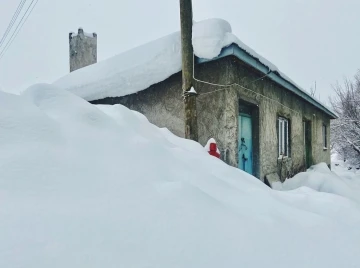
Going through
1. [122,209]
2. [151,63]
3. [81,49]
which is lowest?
[122,209]

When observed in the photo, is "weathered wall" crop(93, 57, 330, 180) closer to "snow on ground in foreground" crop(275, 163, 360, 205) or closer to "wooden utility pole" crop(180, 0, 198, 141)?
"snow on ground in foreground" crop(275, 163, 360, 205)

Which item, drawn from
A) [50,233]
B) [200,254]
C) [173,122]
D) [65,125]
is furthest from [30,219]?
[173,122]

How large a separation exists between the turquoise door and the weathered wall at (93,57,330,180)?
124 mm

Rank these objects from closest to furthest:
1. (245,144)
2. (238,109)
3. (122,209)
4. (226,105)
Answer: (122,209) < (226,105) < (238,109) < (245,144)

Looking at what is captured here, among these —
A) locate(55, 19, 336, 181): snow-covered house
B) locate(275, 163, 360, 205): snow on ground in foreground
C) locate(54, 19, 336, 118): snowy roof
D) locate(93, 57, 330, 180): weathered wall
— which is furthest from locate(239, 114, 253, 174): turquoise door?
locate(54, 19, 336, 118): snowy roof

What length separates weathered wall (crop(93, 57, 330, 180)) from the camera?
490 cm

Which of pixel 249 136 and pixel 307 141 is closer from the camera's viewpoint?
pixel 249 136

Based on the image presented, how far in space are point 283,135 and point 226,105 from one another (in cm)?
304

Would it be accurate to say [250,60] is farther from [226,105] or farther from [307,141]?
[307,141]

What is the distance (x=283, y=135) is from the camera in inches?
289

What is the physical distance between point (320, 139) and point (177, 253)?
1066cm

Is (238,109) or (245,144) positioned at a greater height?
(238,109)

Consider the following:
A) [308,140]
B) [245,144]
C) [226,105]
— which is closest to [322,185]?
[245,144]

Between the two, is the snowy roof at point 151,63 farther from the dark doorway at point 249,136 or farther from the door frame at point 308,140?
the door frame at point 308,140
